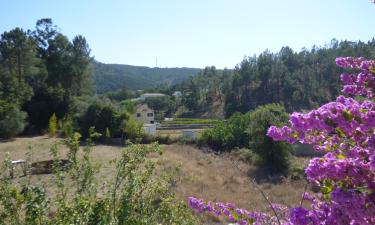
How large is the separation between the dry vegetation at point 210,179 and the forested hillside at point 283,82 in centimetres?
3907

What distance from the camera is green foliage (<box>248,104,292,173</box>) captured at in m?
23.6

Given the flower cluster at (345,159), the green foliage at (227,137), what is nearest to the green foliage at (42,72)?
the green foliage at (227,137)

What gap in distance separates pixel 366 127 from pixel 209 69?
95.7 metres

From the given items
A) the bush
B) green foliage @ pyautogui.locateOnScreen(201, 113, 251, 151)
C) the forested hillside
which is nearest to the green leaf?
green foliage @ pyautogui.locateOnScreen(201, 113, 251, 151)

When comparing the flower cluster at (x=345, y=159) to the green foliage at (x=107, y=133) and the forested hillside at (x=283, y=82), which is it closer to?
the green foliage at (x=107, y=133)

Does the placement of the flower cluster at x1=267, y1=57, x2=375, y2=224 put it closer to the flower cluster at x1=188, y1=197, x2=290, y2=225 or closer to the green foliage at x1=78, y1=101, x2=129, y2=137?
the flower cluster at x1=188, y1=197, x2=290, y2=225

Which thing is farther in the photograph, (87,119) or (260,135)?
(87,119)

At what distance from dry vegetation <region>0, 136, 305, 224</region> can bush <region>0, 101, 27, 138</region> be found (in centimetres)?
141

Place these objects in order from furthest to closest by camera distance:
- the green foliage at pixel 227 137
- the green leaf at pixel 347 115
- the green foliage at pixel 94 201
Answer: the green foliage at pixel 227 137 < the green foliage at pixel 94 201 < the green leaf at pixel 347 115

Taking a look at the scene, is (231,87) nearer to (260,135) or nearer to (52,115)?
(52,115)

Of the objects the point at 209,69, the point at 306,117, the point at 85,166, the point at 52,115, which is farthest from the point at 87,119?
the point at 209,69

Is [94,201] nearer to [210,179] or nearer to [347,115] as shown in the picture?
[347,115]

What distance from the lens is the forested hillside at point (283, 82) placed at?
209 ft

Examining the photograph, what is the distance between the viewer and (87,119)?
31.8 m
